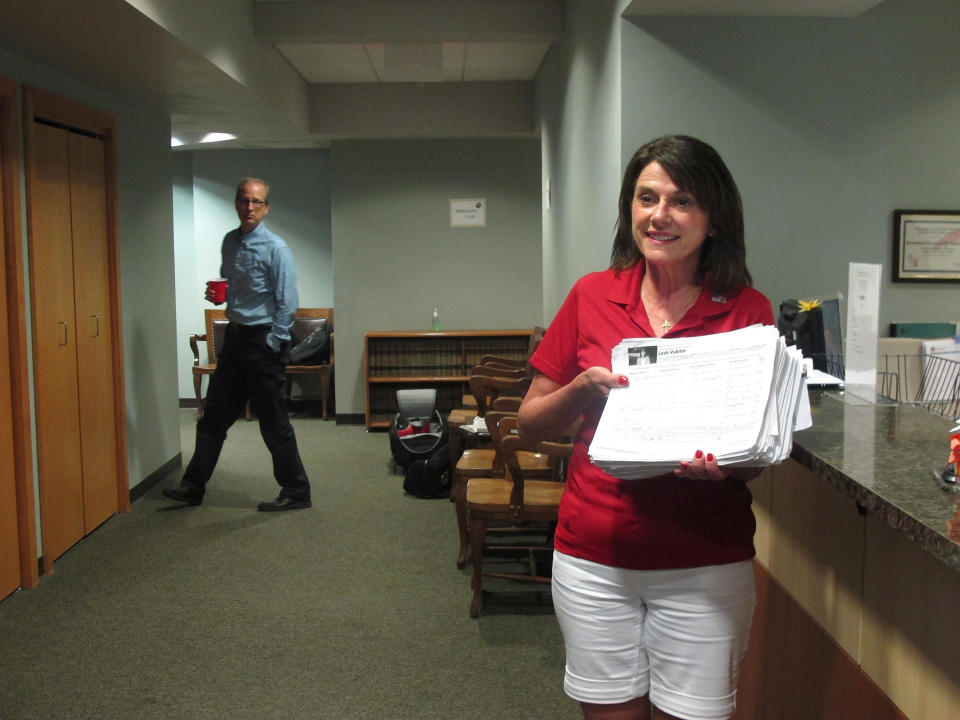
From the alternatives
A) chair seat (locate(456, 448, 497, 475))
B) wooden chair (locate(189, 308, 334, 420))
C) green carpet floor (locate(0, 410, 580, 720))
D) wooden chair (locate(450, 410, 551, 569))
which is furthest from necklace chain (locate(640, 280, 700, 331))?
wooden chair (locate(189, 308, 334, 420))

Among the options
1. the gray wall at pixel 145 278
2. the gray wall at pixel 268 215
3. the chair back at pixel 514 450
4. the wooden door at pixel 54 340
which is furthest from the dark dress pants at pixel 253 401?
the gray wall at pixel 268 215

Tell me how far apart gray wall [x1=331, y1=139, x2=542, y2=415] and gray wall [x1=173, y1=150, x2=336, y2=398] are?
44.7 inches

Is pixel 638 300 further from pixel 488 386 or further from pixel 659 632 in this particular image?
pixel 488 386

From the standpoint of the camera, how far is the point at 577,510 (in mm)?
1588

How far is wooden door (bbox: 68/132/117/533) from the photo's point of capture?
439 centimetres

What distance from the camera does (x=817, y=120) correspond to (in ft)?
11.2

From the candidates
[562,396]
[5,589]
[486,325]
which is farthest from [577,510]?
[486,325]

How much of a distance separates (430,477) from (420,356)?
98.3 inches

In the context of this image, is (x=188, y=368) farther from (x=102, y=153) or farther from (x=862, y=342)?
(x=862, y=342)

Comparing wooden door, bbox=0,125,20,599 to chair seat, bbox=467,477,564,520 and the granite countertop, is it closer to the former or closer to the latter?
chair seat, bbox=467,477,564,520

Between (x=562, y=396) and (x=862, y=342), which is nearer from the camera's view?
(x=562, y=396)

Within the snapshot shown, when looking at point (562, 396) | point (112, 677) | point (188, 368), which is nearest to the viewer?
point (562, 396)

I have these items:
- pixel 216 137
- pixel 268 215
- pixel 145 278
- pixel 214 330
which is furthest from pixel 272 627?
pixel 268 215

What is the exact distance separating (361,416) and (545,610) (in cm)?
471
